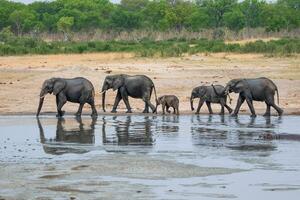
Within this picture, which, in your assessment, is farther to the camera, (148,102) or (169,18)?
(169,18)

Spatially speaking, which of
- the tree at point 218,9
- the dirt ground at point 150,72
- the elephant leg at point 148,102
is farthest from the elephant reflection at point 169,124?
the tree at point 218,9

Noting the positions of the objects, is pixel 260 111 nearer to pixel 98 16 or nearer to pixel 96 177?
pixel 96 177

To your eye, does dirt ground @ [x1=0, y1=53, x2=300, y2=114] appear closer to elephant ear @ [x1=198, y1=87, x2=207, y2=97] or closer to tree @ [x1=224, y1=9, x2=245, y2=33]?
elephant ear @ [x1=198, y1=87, x2=207, y2=97]

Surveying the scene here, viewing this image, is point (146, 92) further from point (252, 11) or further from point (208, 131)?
point (252, 11)

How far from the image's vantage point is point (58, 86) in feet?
79.0

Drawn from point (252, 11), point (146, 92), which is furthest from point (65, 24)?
point (146, 92)

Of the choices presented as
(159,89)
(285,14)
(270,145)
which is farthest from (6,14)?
(270,145)

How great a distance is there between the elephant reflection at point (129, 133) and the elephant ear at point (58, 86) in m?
2.19

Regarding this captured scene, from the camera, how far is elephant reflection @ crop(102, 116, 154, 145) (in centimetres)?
1756

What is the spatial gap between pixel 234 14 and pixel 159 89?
5009 centimetres

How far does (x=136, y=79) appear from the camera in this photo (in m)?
26.0

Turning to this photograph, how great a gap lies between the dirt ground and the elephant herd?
2.69 ft

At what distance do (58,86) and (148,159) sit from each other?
32.1 ft

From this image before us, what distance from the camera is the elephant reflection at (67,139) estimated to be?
16.1 metres
